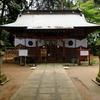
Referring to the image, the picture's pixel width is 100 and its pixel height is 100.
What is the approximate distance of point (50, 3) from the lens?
25.7m

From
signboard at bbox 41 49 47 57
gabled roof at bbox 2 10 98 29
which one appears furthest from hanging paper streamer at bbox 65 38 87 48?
signboard at bbox 41 49 47 57

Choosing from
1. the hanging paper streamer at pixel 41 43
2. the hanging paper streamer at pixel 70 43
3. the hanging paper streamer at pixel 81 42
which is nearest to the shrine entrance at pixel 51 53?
the hanging paper streamer at pixel 41 43

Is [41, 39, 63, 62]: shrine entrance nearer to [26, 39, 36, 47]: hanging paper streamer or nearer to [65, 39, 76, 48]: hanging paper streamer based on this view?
[65, 39, 76, 48]: hanging paper streamer

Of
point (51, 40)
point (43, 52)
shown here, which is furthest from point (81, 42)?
point (43, 52)

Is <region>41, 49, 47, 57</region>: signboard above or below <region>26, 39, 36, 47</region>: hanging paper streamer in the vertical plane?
below

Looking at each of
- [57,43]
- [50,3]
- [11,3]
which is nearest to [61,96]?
[57,43]

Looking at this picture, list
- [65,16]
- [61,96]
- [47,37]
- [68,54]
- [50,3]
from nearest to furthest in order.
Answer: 1. [61,96]
2. [47,37]
3. [68,54]
4. [65,16]
5. [50,3]

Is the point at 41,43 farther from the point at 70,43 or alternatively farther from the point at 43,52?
the point at 70,43

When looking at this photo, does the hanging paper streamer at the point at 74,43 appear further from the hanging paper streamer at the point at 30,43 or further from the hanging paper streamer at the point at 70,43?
the hanging paper streamer at the point at 30,43

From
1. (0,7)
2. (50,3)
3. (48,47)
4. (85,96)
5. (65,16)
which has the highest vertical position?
(50,3)

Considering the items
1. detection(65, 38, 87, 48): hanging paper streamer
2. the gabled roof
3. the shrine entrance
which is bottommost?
the shrine entrance

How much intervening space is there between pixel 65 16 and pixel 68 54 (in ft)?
17.1

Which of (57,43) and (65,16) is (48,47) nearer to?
(57,43)

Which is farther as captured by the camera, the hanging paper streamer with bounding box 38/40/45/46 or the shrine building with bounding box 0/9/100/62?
the hanging paper streamer with bounding box 38/40/45/46
